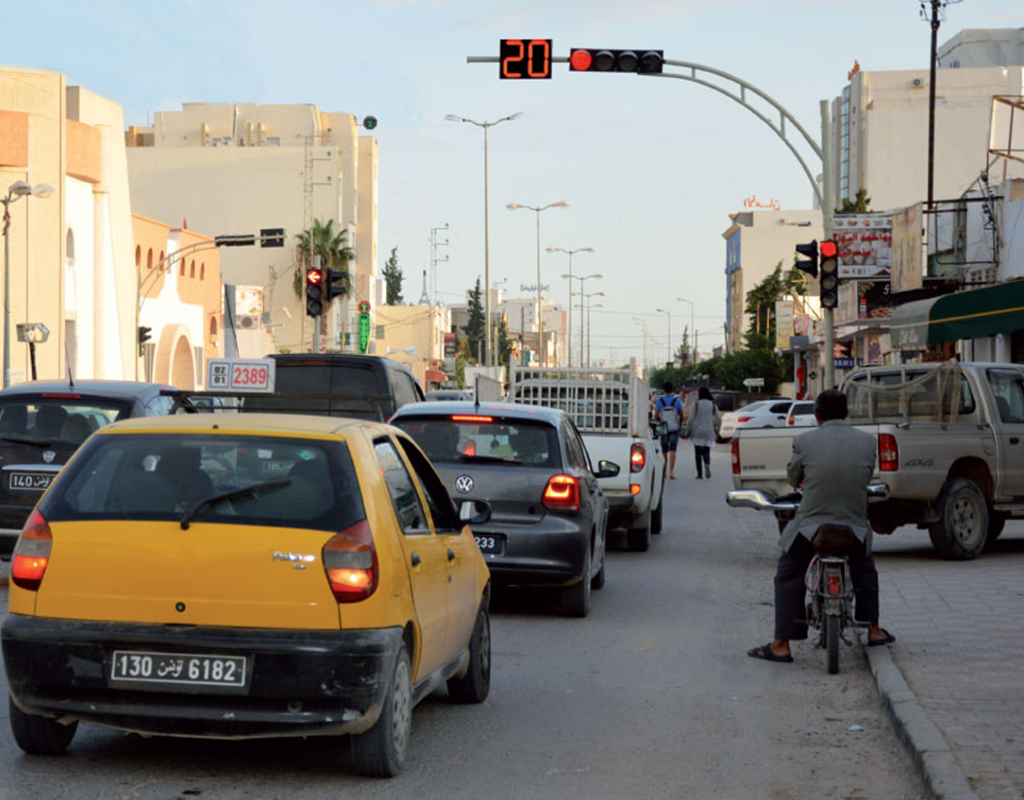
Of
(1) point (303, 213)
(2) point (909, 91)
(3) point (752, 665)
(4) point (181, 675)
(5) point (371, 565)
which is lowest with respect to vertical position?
(3) point (752, 665)

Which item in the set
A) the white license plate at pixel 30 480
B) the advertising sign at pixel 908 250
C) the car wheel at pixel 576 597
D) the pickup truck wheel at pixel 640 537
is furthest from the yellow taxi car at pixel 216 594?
the advertising sign at pixel 908 250

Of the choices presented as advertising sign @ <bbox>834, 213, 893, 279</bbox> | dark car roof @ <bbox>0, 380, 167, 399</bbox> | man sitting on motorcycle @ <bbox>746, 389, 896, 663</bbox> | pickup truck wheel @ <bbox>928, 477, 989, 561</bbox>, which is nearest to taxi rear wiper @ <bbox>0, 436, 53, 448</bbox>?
dark car roof @ <bbox>0, 380, 167, 399</bbox>

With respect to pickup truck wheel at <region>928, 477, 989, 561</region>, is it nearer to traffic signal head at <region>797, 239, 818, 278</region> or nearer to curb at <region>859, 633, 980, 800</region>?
curb at <region>859, 633, 980, 800</region>

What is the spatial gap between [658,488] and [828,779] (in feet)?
41.1

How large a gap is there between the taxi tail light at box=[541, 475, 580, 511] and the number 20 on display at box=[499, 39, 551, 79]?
A: 11.6 m

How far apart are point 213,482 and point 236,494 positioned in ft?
0.47

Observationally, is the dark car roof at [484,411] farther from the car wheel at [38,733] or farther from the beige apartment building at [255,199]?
the beige apartment building at [255,199]

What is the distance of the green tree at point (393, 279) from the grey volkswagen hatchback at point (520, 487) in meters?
165

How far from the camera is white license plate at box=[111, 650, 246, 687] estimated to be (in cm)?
619

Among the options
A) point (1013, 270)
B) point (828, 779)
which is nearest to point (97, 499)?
point (828, 779)

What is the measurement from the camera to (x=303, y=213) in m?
113

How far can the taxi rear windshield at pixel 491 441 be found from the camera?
11836 millimetres

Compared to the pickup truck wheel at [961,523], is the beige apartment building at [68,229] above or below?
above

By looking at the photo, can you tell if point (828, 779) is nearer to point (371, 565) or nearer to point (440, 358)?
point (371, 565)
